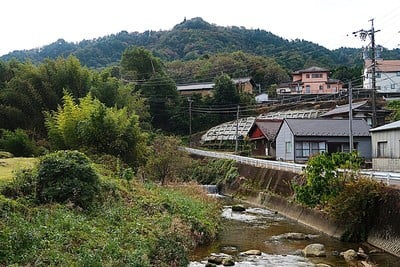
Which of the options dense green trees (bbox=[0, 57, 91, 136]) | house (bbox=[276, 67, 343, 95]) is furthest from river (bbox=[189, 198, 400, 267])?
house (bbox=[276, 67, 343, 95])

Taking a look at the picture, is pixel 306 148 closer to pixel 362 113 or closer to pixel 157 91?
pixel 362 113

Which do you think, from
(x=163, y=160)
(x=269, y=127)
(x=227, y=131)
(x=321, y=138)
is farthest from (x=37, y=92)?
(x=227, y=131)

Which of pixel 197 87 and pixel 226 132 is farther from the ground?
pixel 197 87

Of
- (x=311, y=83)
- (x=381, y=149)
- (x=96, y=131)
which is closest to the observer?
(x=381, y=149)

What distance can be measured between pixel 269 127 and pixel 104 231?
3502 centimetres

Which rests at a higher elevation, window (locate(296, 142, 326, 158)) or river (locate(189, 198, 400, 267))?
window (locate(296, 142, 326, 158))

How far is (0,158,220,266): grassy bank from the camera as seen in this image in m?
9.06

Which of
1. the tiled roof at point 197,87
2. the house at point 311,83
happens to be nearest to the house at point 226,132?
the tiled roof at point 197,87

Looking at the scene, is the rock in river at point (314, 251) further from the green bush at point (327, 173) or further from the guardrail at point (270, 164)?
the guardrail at point (270, 164)

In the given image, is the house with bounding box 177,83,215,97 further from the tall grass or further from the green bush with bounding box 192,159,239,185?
the tall grass

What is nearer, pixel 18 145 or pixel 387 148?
pixel 387 148

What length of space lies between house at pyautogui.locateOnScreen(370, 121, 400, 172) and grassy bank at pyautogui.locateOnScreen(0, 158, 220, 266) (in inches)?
384

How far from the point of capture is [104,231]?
1188 cm

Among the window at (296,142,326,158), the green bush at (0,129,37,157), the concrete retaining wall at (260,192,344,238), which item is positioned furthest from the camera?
the window at (296,142,326,158)
